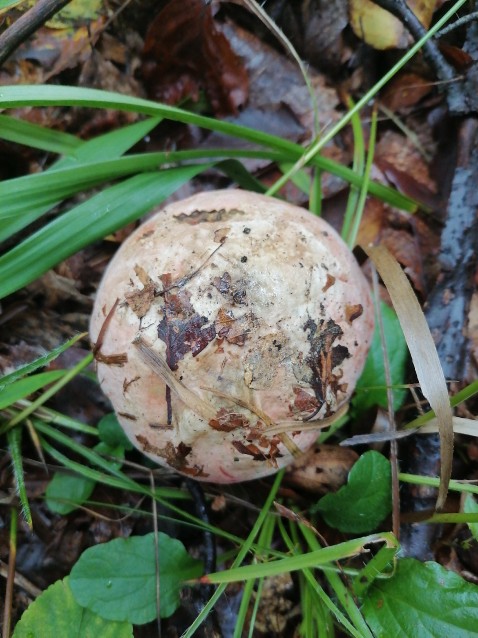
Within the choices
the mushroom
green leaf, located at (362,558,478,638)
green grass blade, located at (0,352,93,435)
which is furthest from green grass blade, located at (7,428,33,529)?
green leaf, located at (362,558,478,638)

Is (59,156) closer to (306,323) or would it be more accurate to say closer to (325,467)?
(306,323)

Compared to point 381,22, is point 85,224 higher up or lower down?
lower down

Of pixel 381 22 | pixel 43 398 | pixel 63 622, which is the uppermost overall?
pixel 381 22

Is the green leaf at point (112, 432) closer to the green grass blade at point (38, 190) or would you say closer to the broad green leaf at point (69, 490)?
the broad green leaf at point (69, 490)

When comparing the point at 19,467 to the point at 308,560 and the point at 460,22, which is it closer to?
the point at 308,560

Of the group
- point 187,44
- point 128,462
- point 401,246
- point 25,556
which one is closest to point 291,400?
point 128,462

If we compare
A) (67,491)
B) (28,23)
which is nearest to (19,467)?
(67,491)
